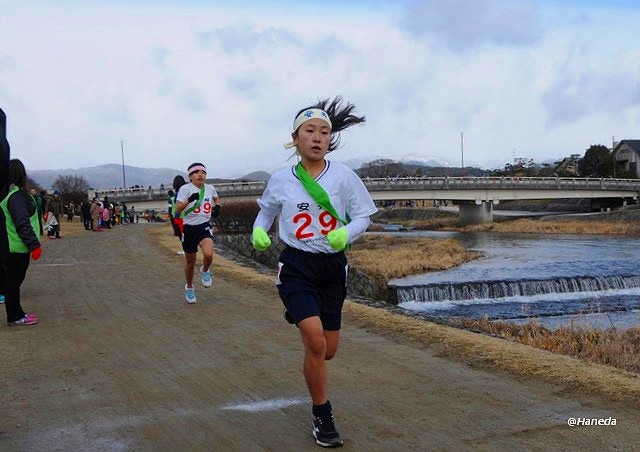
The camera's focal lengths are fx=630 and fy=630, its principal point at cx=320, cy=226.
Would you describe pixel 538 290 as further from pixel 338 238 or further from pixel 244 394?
pixel 338 238

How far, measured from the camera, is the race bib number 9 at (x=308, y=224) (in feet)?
12.8

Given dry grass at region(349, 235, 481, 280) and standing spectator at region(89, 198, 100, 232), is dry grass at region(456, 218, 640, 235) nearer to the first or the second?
dry grass at region(349, 235, 481, 280)

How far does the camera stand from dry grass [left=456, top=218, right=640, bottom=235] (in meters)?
46.2

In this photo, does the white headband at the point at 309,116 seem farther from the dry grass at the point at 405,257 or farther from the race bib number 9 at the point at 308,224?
the dry grass at the point at 405,257

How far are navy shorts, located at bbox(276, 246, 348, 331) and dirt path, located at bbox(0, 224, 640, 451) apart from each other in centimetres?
79

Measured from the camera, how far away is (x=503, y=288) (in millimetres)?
20000

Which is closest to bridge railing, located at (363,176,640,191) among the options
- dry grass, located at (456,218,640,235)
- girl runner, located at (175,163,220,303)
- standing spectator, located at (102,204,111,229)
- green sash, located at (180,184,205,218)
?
dry grass, located at (456,218,640,235)

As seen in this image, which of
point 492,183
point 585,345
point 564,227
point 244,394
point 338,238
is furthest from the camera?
point 492,183

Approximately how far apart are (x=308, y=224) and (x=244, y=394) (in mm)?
1653

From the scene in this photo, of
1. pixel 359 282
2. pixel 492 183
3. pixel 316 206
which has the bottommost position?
pixel 359 282

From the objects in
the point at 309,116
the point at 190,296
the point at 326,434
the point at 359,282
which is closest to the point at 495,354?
the point at 326,434

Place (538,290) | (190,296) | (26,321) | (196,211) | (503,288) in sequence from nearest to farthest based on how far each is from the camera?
(26,321) < (196,211) < (190,296) < (503,288) < (538,290)

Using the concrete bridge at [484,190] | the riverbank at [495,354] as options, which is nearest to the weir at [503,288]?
the riverbank at [495,354]

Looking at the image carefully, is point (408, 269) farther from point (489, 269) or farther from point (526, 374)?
point (526, 374)
